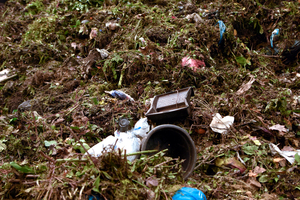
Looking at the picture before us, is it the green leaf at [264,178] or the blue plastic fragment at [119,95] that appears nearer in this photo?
the green leaf at [264,178]

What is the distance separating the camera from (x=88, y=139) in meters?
2.53

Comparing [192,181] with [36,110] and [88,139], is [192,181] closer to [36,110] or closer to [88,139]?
[88,139]

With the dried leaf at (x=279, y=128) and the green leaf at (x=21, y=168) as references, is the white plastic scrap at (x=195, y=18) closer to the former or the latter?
the dried leaf at (x=279, y=128)

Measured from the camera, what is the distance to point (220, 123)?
253 cm

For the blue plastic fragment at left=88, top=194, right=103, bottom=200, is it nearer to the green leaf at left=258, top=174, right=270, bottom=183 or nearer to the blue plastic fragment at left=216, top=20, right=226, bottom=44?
the green leaf at left=258, top=174, right=270, bottom=183

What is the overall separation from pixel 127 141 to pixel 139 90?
3.79 ft

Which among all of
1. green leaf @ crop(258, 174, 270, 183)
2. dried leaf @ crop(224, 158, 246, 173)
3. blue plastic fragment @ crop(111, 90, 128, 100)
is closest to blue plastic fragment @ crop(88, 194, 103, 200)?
dried leaf @ crop(224, 158, 246, 173)

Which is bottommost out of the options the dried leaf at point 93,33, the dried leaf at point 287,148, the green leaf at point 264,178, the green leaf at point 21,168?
the green leaf at point 264,178

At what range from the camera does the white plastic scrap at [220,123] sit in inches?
97.9

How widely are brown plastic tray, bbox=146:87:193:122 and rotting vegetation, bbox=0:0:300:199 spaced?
22 cm

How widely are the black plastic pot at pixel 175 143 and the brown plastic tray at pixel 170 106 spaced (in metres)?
0.26

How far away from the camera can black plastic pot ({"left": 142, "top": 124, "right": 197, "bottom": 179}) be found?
2143 mm

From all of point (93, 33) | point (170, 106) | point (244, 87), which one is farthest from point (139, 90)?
point (93, 33)

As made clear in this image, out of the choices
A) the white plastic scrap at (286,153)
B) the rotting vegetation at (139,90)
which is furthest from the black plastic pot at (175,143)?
the white plastic scrap at (286,153)
